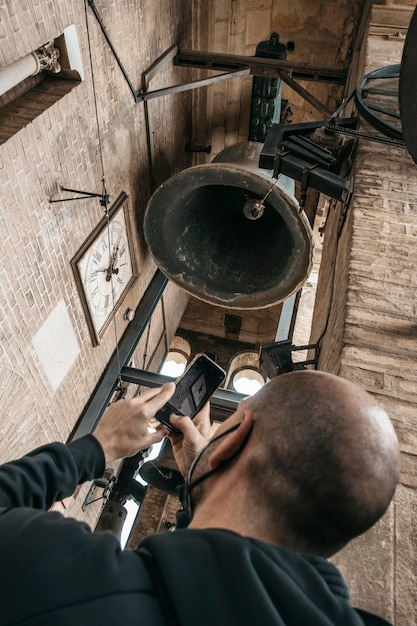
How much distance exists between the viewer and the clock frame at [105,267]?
3.95 metres

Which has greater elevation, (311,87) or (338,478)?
(338,478)

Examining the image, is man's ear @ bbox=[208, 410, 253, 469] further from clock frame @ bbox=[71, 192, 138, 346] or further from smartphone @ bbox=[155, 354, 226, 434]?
clock frame @ bbox=[71, 192, 138, 346]

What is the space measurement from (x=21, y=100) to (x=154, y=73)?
2.14 metres

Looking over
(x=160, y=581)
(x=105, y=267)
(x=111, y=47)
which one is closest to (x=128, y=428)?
(x=160, y=581)

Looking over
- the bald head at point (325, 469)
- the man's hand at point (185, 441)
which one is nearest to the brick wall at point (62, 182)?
the man's hand at point (185, 441)

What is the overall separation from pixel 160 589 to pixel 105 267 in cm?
385

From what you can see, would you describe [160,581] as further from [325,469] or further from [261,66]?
[261,66]

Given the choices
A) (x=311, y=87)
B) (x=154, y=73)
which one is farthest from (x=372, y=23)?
(x=154, y=73)

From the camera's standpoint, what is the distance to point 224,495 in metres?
1.06

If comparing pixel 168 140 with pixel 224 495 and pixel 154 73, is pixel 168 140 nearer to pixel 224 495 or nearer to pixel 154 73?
pixel 154 73

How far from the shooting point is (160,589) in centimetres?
80

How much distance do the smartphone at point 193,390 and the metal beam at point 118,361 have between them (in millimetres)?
2068

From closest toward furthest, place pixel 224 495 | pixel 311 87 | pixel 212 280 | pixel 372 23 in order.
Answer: pixel 224 495
pixel 212 280
pixel 372 23
pixel 311 87

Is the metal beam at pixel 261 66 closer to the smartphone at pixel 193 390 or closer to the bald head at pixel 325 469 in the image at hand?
the smartphone at pixel 193 390
